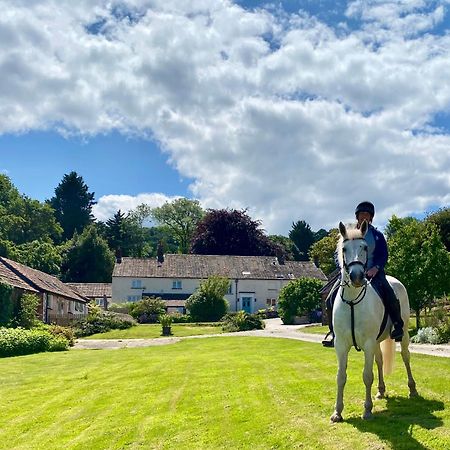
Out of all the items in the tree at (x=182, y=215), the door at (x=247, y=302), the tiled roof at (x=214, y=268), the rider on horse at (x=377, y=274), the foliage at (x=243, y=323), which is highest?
the tree at (x=182, y=215)

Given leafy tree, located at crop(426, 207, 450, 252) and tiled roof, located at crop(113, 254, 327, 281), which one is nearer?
leafy tree, located at crop(426, 207, 450, 252)

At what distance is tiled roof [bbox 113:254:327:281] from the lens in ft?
229

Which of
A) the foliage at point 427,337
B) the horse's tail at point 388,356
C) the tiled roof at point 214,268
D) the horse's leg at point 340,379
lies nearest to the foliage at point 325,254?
the tiled roof at point 214,268

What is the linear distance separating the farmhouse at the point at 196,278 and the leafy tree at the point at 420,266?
3983 centimetres

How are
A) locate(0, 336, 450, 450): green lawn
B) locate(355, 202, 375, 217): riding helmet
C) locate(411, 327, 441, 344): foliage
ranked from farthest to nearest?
1. locate(411, 327, 441, 344): foliage
2. locate(355, 202, 375, 217): riding helmet
3. locate(0, 336, 450, 450): green lawn

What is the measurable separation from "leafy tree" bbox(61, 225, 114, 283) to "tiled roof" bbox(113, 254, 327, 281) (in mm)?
15877

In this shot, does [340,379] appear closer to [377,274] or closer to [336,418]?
[336,418]

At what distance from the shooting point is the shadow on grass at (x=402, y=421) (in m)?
6.86

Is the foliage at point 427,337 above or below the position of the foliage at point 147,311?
below

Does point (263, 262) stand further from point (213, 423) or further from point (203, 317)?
point (213, 423)

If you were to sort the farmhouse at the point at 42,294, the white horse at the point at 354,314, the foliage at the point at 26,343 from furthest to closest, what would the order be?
1. the farmhouse at the point at 42,294
2. the foliage at the point at 26,343
3. the white horse at the point at 354,314

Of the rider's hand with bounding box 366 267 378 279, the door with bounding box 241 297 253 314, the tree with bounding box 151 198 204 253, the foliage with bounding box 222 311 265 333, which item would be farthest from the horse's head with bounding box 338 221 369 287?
the tree with bounding box 151 198 204 253

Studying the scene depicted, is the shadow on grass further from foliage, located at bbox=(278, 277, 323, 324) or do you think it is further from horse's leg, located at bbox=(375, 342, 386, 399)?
foliage, located at bbox=(278, 277, 323, 324)

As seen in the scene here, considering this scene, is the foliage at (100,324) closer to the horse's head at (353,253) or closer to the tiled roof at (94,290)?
the tiled roof at (94,290)
